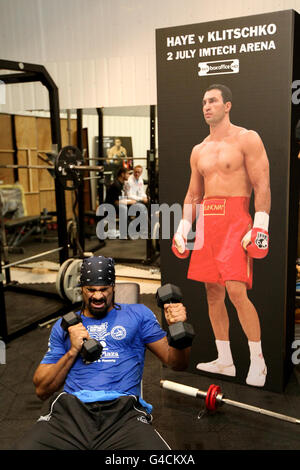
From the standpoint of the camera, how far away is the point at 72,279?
4.29 meters

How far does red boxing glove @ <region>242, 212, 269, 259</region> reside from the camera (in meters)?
2.69

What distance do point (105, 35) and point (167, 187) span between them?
7.73 feet

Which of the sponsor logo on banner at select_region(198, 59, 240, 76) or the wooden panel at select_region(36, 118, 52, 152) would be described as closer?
the sponsor logo on banner at select_region(198, 59, 240, 76)

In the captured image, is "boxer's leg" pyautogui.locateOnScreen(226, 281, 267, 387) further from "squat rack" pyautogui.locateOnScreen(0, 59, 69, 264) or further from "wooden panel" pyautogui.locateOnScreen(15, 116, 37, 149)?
"wooden panel" pyautogui.locateOnScreen(15, 116, 37, 149)

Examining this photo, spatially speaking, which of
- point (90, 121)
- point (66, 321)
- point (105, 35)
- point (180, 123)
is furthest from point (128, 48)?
point (66, 321)

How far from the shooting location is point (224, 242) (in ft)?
9.23

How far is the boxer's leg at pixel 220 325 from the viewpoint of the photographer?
2930 millimetres

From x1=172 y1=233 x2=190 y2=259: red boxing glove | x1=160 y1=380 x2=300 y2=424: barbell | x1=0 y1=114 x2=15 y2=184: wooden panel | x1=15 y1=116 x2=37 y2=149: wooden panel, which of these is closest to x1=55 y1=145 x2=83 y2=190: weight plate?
x1=172 y1=233 x2=190 y2=259: red boxing glove

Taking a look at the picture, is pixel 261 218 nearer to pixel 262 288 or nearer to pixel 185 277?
pixel 262 288

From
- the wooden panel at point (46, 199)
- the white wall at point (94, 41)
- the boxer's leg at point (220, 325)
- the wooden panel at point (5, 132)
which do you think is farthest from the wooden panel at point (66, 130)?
the boxer's leg at point (220, 325)

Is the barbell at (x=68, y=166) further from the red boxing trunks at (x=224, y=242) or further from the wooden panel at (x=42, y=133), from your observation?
the wooden panel at (x=42, y=133)

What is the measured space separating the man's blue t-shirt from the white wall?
294cm

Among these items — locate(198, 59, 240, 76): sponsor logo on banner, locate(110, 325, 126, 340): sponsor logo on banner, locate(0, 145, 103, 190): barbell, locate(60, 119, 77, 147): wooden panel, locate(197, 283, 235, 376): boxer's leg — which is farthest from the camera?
locate(60, 119, 77, 147): wooden panel
